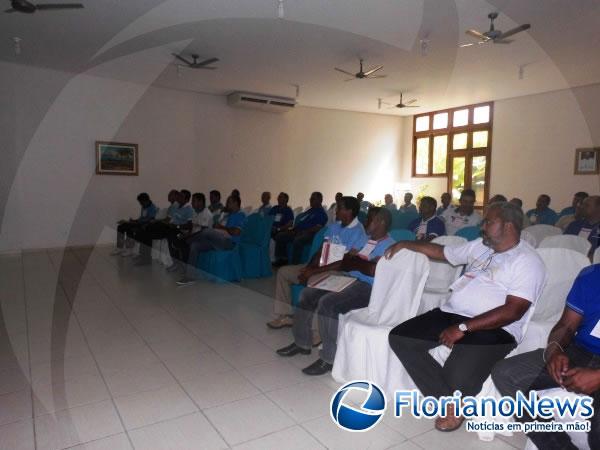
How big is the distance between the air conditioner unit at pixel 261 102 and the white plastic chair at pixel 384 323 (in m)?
7.26

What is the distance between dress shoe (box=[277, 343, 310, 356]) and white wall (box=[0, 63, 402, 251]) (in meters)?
6.44

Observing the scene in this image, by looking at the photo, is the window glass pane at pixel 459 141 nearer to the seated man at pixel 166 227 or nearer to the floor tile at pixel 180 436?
the seated man at pixel 166 227

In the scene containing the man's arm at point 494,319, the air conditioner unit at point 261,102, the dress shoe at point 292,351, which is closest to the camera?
the man's arm at point 494,319

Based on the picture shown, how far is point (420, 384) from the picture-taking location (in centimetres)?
220

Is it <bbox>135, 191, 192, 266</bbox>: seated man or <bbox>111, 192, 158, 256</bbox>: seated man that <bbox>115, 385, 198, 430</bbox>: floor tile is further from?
<bbox>111, 192, 158, 256</bbox>: seated man

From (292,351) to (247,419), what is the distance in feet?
2.86

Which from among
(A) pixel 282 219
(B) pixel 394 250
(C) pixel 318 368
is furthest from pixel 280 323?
(A) pixel 282 219

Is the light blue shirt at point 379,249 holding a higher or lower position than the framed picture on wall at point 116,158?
lower

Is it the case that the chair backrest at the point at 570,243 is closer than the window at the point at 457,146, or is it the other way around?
the chair backrest at the point at 570,243

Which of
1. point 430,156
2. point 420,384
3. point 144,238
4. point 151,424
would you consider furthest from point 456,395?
point 430,156

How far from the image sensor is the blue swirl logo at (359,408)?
220 centimetres

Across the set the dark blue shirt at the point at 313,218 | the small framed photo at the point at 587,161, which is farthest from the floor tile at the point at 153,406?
the small framed photo at the point at 587,161

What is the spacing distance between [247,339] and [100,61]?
232 inches

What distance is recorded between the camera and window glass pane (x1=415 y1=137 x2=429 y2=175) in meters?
11.4
